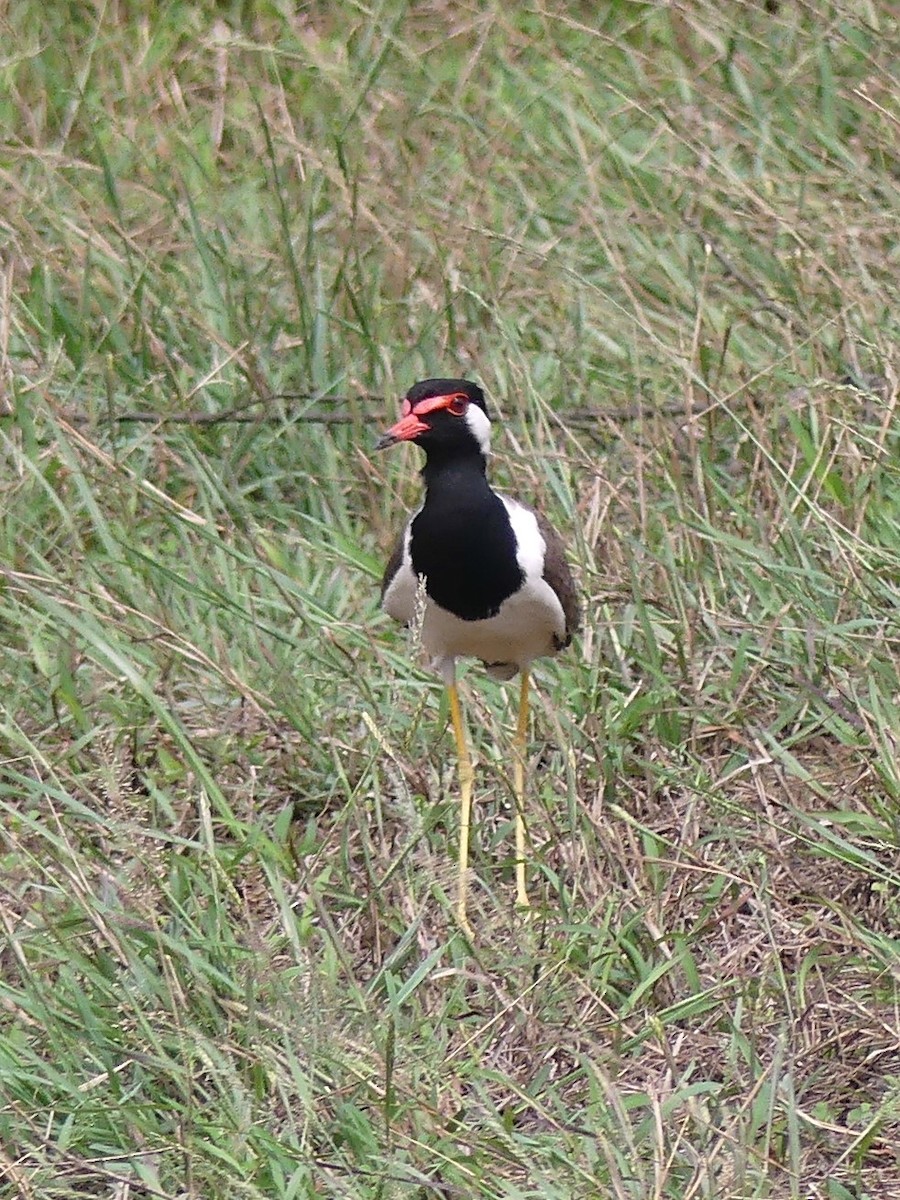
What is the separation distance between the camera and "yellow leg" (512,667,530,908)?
3.62m

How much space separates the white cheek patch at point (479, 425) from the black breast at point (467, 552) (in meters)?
0.09

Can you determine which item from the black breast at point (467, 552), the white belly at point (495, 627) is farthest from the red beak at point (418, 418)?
the white belly at point (495, 627)

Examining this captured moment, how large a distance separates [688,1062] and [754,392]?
2.12m

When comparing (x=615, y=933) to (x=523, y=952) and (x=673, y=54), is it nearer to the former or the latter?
(x=523, y=952)

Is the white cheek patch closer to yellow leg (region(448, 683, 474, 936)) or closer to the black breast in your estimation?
the black breast

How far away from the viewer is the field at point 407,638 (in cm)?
311

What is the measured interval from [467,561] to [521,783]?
433mm

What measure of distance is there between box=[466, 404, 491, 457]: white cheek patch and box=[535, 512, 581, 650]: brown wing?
242mm

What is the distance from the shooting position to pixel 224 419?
5.10 meters

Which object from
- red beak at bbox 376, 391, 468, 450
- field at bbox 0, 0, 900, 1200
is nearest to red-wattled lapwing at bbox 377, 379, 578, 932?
red beak at bbox 376, 391, 468, 450

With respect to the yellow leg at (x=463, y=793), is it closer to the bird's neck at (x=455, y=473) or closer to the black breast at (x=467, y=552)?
the black breast at (x=467, y=552)

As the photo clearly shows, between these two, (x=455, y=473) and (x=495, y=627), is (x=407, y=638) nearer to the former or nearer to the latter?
(x=495, y=627)

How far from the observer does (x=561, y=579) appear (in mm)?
3982

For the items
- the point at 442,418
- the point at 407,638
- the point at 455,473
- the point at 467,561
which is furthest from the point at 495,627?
the point at 407,638
